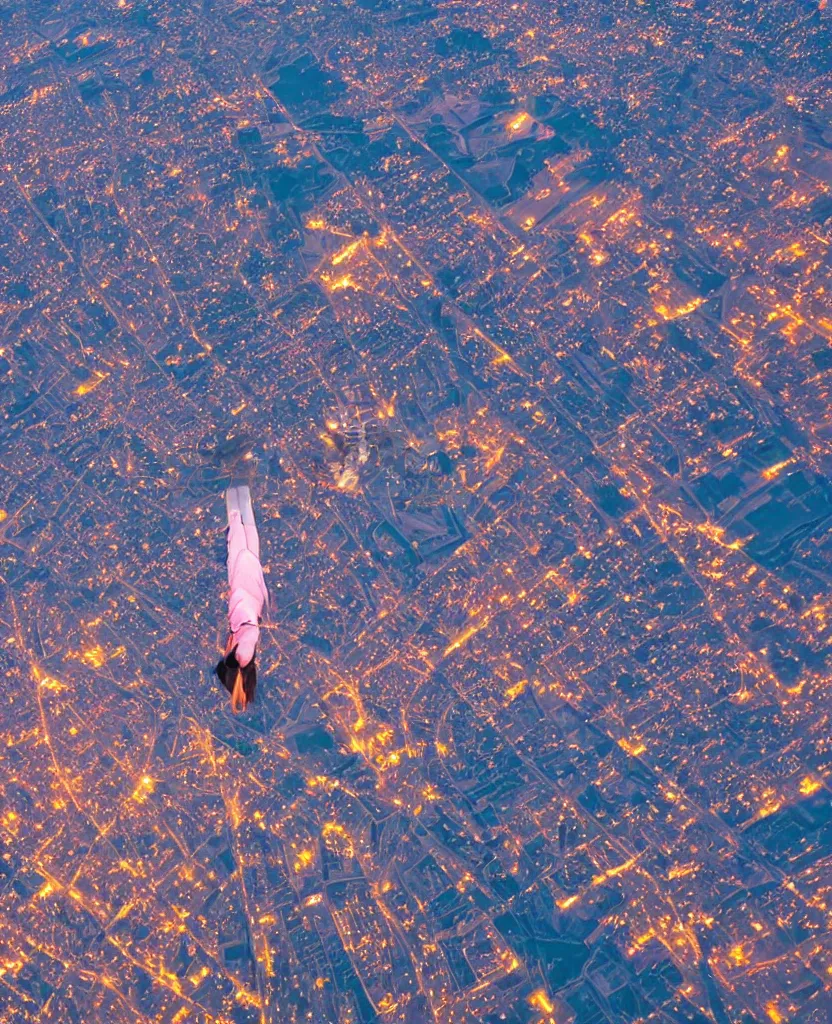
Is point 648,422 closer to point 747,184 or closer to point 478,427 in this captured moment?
point 478,427

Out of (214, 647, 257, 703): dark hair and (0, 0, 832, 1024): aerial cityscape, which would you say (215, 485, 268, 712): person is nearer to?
(214, 647, 257, 703): dark hair

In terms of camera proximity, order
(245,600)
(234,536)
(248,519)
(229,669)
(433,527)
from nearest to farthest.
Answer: (229,669) → (245,600) → (234,536) → (248,519) → (433,527)

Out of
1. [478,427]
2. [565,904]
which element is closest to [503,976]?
[565,904]

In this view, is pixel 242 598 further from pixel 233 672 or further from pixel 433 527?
pixel 433 527

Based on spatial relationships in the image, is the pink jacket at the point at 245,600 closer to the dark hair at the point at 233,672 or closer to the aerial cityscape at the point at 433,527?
the dark hair at the point at 233,672

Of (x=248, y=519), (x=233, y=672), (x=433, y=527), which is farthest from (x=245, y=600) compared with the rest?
(x=433, y=527)
